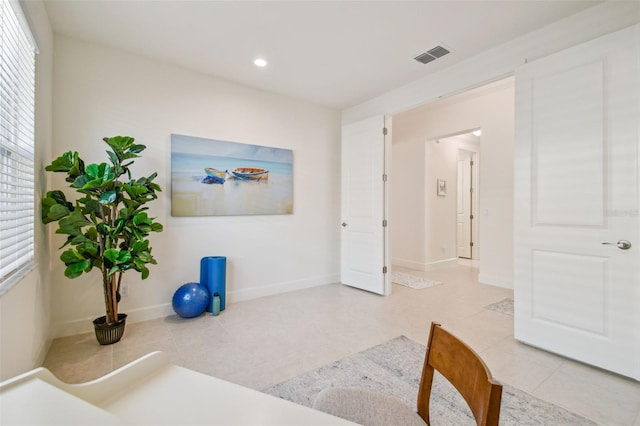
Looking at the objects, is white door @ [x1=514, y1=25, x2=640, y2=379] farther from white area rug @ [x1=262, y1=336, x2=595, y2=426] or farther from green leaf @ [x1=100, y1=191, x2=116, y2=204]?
green leaf @ [x1=100, y1=191, x2=116, y2=204]

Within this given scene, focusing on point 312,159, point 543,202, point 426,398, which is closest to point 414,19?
point 543,202

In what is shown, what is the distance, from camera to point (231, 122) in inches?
137

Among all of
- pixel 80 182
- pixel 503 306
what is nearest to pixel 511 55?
pixel 503 306

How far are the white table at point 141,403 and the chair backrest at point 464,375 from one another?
0.39 metres

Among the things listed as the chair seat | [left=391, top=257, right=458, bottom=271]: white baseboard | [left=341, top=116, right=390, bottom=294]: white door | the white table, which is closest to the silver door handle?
the chair seat

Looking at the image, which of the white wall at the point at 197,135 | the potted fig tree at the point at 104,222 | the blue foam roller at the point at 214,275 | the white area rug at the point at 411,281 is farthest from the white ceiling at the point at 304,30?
the white area rug at the point at 411,281

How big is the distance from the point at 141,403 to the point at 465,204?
7.06 m

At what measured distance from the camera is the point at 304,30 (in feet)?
8.13

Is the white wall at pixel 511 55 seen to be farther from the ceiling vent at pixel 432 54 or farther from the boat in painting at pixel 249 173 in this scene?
the boat in painting at pixel 249 173

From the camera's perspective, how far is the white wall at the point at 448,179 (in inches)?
169

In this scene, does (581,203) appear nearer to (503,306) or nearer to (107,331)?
(503,306)

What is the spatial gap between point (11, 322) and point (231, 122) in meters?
2.64

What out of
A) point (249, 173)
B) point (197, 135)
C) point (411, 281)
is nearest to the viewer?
point (197, 135)

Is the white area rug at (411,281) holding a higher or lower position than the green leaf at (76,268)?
lower
